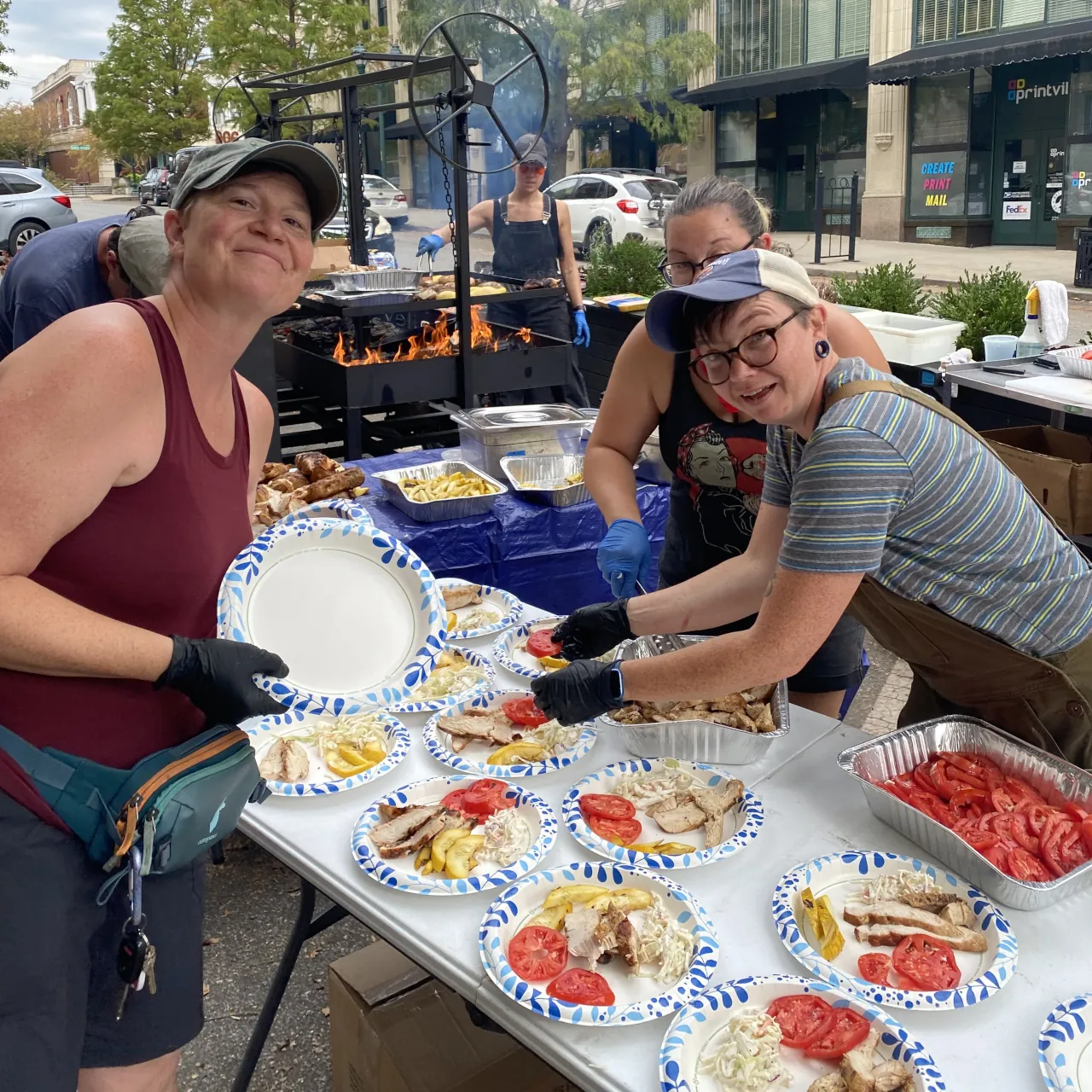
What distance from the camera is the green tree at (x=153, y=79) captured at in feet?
89.6

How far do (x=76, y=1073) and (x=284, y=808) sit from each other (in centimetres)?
55

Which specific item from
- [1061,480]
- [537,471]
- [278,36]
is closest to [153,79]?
[278,36]

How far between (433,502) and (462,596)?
79 cm

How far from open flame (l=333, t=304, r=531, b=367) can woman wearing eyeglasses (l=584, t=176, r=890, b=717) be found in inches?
125

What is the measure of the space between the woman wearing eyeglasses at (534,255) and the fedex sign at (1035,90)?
15.4 metres

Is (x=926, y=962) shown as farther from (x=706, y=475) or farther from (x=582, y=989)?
(x=706, y=475)

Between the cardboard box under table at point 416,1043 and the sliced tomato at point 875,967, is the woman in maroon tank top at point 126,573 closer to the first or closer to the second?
the cardboard box under table at point 416,1043

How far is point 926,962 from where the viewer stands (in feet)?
4.82

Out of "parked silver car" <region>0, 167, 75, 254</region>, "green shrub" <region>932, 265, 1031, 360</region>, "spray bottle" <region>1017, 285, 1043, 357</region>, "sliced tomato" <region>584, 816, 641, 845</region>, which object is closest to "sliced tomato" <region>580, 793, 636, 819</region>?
"sliced tomato" <region>584, 816, 641, 845</region>

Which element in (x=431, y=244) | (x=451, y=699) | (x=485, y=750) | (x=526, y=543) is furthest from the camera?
(x=431, y=244)

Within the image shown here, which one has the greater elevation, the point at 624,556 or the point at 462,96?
the point at 462,96

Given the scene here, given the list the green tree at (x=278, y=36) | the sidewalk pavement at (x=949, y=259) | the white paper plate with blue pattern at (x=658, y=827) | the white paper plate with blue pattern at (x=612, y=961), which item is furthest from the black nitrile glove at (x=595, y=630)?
the green tree at (x=278, y=36)

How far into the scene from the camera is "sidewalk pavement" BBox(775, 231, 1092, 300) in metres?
15.5

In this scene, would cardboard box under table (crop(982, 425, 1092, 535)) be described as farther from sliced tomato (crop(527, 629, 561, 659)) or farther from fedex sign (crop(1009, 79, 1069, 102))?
fedex sign (crop(1009, 79, 1069, 102))
